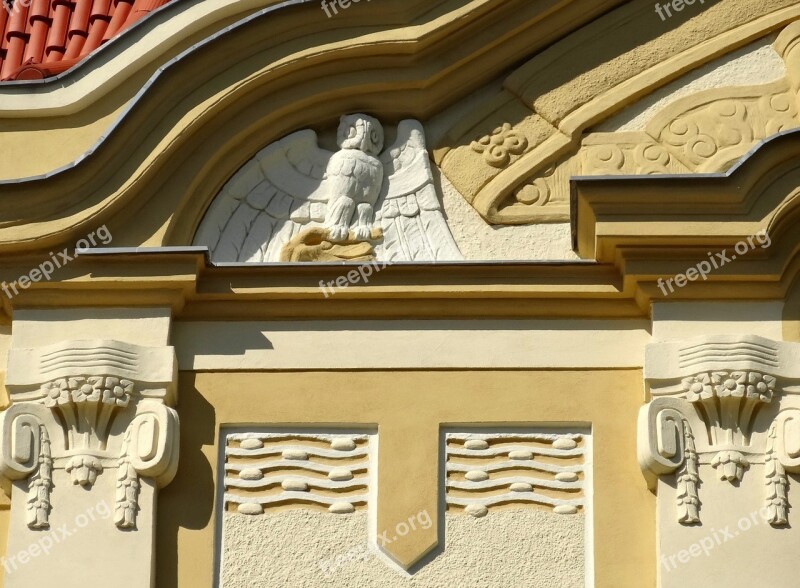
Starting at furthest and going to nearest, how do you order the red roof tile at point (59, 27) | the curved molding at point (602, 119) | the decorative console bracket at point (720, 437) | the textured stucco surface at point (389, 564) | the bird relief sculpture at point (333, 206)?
the red roof tile at point (59, 27)
the curved molding at point (602, 119)
the bird relief sculpture at point (333, 206)
the textured stucco surface at point (389, 564)
the decorative console bracket at point (720, 437)

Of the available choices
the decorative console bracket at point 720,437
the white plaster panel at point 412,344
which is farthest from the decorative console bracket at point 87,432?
the decorative console bracket at point 720,437

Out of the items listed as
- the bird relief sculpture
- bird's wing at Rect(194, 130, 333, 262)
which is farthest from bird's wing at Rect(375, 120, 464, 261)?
bird's wing at Rect(194, 130, 333, 262)

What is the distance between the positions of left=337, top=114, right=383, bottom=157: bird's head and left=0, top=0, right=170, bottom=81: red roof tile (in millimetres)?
1651

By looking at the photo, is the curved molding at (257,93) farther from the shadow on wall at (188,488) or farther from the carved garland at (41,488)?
the carved garland at (41,488)

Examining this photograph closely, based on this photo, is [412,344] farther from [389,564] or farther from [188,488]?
[188,488]

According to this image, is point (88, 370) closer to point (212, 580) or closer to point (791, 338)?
point (212, 580)

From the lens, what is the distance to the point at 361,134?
28.7 feet

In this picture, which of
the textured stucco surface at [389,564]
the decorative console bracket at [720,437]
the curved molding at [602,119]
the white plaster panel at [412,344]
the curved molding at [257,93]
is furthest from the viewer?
the curved molding at [602,119]

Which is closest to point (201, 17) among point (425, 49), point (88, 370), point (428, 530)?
point (425, 49)

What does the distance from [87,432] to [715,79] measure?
3.02m

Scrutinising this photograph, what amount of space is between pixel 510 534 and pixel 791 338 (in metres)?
1.34

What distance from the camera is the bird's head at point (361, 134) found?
873 cm

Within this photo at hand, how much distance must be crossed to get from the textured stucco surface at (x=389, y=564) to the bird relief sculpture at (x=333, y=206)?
1138 mm

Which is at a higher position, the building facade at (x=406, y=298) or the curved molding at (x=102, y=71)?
the curved molding at (x=102, y=71)
